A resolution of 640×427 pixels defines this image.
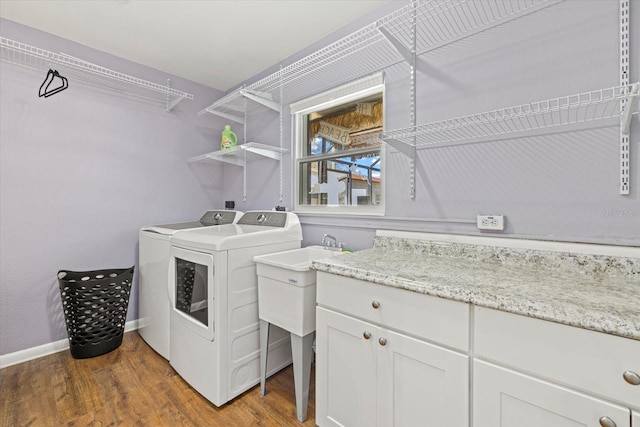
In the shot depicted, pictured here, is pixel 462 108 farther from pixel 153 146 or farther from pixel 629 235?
pixel 153 146

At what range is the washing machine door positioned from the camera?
5.34 ft

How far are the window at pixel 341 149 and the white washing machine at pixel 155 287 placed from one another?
1.10 metres

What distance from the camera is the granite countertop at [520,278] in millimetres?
740

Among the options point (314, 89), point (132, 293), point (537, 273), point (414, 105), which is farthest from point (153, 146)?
point (537, 273)

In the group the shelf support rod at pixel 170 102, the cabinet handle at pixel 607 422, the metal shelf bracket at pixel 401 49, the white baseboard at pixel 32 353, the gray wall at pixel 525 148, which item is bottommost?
the white baseboard at pixel 32 353

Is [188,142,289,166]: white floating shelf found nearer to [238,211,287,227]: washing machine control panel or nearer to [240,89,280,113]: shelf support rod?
[240,89,280,113]: shelf support rod

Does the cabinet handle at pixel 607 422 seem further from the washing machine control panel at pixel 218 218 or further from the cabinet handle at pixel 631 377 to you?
the washing machine control panel at pixel 218 218

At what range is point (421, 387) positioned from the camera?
3.34 ft

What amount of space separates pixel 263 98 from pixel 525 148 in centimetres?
199

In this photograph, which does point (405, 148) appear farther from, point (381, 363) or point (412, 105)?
point (381, 363)

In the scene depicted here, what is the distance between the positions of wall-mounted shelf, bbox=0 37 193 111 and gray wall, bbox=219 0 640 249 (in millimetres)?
2167

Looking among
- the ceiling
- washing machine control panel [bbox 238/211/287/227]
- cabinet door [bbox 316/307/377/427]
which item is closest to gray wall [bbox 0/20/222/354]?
the ceiling

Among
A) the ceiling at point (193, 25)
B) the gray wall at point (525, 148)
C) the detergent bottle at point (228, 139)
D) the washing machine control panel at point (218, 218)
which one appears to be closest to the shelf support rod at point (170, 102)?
the ceiling at point (193, 25)

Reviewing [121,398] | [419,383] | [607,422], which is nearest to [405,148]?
[419,383]
